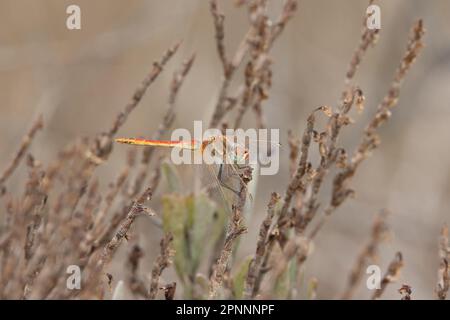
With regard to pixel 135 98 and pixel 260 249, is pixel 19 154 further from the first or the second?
pixel 260 249

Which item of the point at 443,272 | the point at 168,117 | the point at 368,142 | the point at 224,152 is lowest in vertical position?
the point at 443,272

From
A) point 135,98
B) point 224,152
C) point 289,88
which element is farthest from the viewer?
point 289,88

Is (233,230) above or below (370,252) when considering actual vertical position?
below

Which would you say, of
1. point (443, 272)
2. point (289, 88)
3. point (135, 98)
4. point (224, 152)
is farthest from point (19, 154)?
point (289, 88)

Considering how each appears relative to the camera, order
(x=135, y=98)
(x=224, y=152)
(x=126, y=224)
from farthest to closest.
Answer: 1. (x=135, y=98)
2. (x=224, y=152)
3. (x=126, y=224)

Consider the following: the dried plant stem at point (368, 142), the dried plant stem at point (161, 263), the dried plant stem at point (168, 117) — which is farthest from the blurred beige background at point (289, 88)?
the dried plant stem at point (161, 263)
